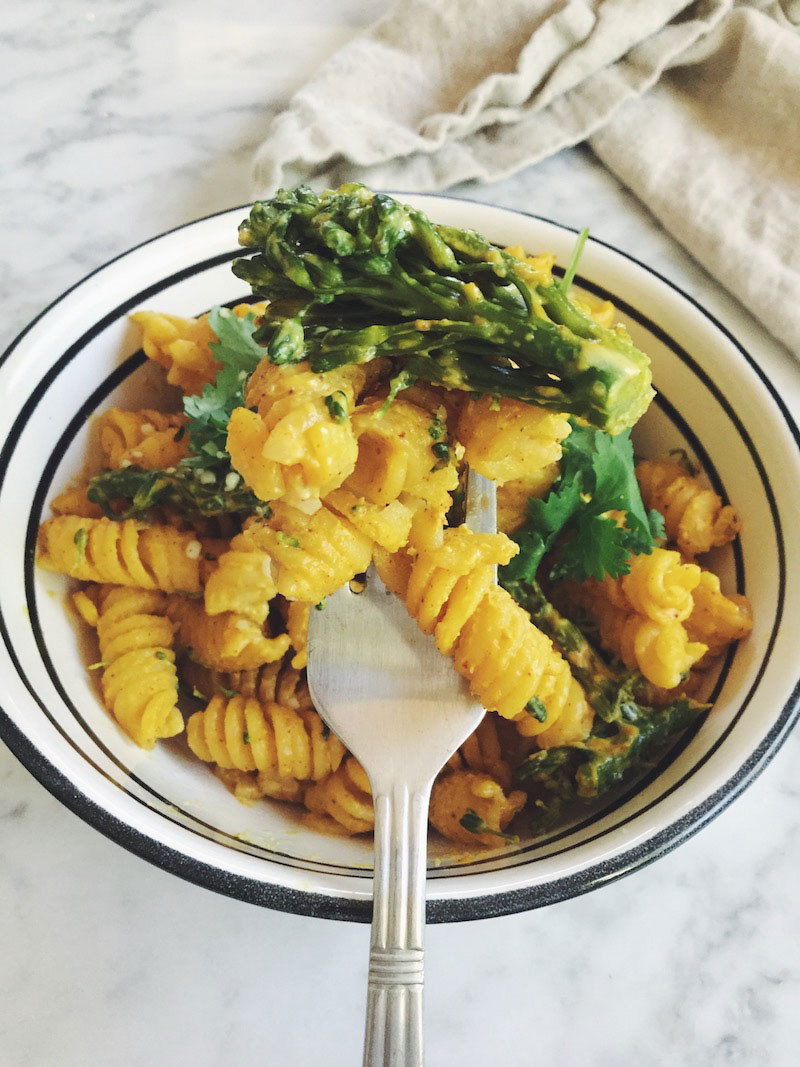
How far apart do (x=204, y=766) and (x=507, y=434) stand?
0.88 metres

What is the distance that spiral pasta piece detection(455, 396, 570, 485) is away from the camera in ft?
4.39

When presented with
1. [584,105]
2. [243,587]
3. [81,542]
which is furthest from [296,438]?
[584,105]

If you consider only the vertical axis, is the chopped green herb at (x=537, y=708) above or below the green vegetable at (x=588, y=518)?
below

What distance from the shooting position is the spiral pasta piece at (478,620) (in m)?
1.46

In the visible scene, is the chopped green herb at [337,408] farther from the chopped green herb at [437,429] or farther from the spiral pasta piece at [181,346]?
the spiral pasta piece at [181,346]

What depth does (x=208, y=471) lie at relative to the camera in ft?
5.99

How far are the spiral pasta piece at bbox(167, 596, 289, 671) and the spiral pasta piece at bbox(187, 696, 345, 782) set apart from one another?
8 cm

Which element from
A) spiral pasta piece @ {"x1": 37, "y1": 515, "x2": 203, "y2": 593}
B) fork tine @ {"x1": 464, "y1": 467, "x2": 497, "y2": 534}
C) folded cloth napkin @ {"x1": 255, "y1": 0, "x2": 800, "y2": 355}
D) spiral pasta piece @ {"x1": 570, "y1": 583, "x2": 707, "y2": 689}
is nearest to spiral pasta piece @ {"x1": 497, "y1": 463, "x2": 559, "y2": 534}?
fork tine @ {"x1": 464, "y1": 467, "x2": 497, "y2": 534}

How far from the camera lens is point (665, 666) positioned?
1.68m

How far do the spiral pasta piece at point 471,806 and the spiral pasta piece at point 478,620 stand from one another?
24 cm

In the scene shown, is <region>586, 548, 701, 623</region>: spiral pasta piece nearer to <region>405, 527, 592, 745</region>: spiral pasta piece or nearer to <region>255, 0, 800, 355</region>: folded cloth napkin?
<region>405, 527, 592, 745</region>: spiral pasta piece

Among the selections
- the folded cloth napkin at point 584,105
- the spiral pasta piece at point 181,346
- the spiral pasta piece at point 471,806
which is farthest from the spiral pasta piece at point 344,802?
the folded cloth napkin at point 584,105

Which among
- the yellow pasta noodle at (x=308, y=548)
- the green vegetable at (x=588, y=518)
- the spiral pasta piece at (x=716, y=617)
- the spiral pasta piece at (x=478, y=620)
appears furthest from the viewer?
the green vegetable at (x=588, y=518)

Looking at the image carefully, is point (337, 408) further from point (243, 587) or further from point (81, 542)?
point (81, 542)
